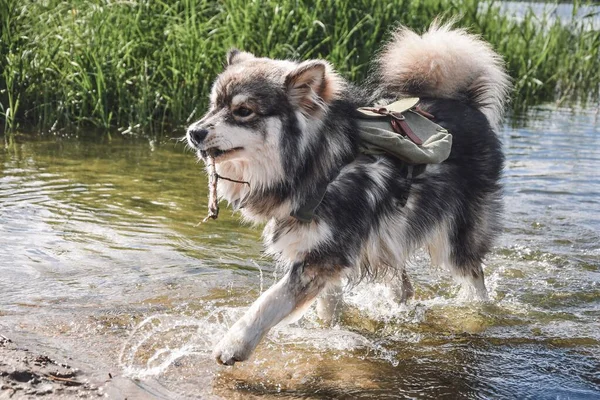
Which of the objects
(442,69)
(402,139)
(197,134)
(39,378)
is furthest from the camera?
(442,69)

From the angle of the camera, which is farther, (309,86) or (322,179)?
(322,179)

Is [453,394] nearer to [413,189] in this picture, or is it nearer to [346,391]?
[346,391]

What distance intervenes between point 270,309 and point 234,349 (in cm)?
22

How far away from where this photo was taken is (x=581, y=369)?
10.8 ft

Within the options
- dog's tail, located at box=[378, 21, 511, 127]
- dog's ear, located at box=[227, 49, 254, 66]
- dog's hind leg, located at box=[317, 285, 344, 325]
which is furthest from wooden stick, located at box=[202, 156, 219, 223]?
dog's tail, located at box=[378, 21, 511, 127]

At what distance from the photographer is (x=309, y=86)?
3.22m

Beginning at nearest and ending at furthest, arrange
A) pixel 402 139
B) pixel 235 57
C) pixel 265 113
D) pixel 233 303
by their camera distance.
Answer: pixel 265 113 → pixel 402 139 → pixel 235 57 → pixel 233 303

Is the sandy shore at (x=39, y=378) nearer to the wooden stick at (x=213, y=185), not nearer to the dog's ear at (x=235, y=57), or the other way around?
the wooden stick at (x=213, y=185)

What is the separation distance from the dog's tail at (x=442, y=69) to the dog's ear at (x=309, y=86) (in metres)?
0.97

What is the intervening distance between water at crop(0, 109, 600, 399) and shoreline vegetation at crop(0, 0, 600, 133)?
1.10 meters

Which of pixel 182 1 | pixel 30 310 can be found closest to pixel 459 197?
pixel 30 310

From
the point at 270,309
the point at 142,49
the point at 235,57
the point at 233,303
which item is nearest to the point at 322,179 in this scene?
the point at 270,309

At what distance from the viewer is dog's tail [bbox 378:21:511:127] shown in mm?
4117

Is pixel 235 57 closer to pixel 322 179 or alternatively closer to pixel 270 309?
pixel 322 179
